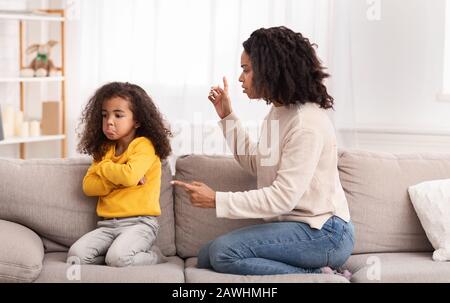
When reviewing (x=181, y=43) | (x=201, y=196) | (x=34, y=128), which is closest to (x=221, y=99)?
(x=201, y=196)

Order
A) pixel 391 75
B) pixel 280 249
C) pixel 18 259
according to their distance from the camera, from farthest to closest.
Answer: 1. pixel 391 75
2. pixel 280 249
3. pixel 18 259

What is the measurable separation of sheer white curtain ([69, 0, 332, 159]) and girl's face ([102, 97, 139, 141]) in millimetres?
1425

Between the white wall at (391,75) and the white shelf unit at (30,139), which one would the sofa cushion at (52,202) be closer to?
the white shelf unit at (30,139)

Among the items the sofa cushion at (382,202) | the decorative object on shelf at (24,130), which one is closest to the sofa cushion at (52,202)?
the sofa cushion at (382,202)

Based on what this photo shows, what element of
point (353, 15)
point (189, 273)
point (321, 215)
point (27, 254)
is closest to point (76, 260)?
point (27, 254)

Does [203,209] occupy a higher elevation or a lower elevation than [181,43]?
lower

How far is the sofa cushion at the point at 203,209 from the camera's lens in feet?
9.50

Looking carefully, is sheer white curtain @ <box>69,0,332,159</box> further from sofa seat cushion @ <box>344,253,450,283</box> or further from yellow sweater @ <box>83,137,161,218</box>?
sofa seat cushion @ <box>344,253,450,283</box>

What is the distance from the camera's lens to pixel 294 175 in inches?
100

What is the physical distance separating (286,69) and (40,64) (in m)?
2.11

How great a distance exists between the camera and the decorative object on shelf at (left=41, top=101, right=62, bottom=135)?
172 inches

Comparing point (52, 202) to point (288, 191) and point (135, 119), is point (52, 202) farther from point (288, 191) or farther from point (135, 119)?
point (288, 191)

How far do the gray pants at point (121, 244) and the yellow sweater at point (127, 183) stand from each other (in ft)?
0.11

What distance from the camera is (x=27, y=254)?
2490mm
